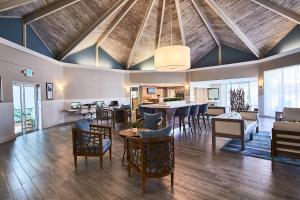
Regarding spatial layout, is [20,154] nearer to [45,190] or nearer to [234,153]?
[45,190]

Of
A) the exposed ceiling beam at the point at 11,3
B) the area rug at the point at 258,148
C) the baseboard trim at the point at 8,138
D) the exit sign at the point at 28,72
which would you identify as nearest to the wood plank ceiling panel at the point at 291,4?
the area rug at the point at 258,148

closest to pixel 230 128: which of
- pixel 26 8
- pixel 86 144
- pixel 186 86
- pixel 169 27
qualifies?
pixel 86 144

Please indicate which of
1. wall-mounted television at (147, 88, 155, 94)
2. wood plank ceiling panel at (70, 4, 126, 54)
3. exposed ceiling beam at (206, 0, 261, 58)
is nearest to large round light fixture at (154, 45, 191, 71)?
exposed ceiling beam at (206, 0, 261, 58)

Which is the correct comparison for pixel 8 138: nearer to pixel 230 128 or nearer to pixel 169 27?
pixel 230 128

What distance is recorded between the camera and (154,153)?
2.61m

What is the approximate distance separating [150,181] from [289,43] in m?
8.41

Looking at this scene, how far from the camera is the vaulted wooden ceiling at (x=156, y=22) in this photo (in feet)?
20.2

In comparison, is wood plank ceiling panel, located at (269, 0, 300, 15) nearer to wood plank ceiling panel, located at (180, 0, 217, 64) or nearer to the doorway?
→ wood plank ceiling panel, located at (180, 0, 217, 64)

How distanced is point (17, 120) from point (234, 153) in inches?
278

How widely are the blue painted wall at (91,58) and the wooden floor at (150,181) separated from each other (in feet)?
20.8

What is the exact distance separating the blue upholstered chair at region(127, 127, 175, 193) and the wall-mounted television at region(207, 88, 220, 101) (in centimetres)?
1221

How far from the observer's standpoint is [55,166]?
11.8 feet

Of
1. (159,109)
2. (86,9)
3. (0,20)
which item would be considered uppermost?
(86,9)

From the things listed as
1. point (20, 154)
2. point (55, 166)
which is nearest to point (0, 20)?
point (20, 154)
